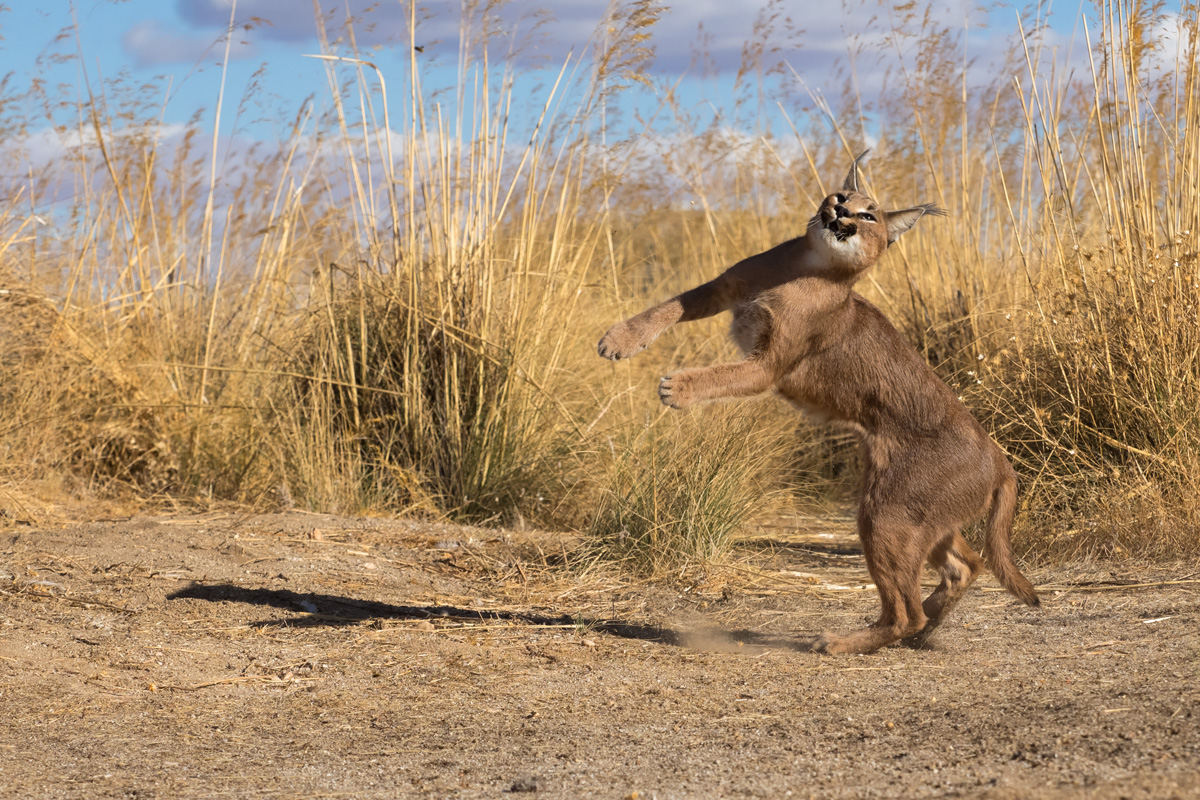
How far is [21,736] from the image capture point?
310cm

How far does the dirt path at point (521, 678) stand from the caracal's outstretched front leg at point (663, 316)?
108 cm

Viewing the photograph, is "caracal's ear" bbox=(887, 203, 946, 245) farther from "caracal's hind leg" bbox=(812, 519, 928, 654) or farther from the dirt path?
the dirt path

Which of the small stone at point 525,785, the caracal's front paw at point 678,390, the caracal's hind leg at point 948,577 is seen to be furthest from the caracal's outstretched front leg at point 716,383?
the small stone at point 525,785

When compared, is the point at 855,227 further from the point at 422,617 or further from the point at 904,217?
the point at 422,617

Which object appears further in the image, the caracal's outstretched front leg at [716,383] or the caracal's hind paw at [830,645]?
the caracal's hind paw at [830,645]

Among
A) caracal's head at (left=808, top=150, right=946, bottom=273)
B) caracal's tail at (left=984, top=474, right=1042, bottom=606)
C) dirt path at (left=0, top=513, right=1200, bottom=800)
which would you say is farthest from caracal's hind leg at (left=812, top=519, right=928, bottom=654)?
caracal's head at (left=808, top=150, right=946, bottom=273)

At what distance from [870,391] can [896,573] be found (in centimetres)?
63

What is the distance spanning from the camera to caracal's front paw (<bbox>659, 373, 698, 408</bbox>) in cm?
354

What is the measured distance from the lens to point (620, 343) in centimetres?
367

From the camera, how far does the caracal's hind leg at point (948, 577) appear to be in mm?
3893

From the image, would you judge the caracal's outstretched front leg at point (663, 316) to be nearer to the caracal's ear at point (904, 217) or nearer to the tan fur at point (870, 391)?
the tan fur at point (870, 391)

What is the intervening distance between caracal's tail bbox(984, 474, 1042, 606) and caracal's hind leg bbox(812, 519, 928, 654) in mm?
275

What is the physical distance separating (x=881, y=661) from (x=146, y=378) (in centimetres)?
441

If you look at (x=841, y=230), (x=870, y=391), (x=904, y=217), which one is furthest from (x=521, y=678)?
(x=904, y=217)
